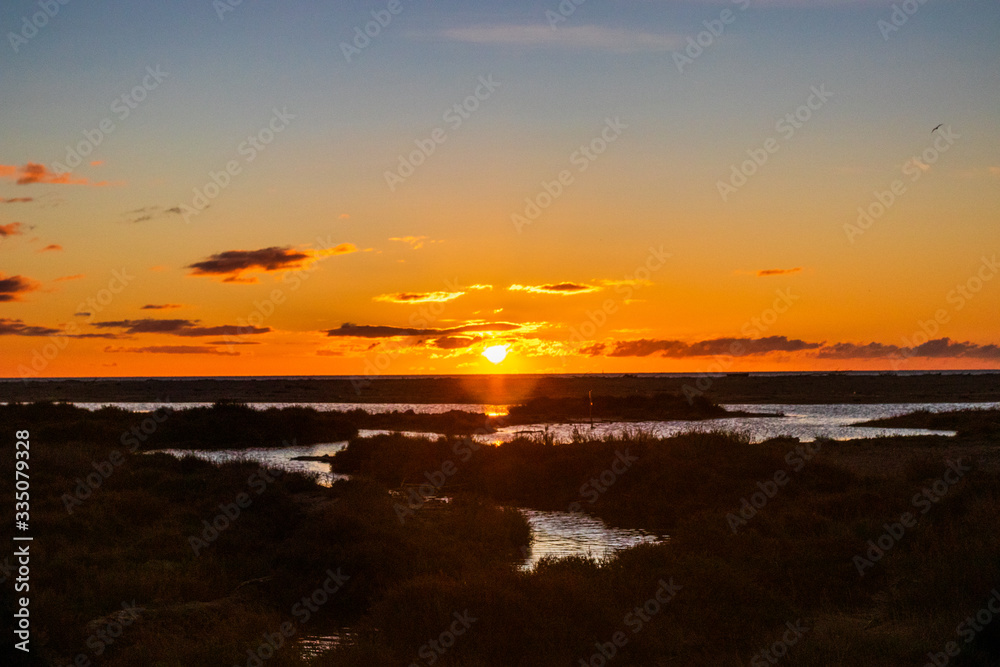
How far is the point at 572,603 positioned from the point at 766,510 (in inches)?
404

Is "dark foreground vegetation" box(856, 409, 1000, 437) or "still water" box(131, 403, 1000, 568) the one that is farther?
"dark foreground vegetation" box(856, 409, 1000, 437)

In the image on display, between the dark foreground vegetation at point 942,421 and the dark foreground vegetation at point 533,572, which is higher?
the dark foreground vegetation at point 942,421

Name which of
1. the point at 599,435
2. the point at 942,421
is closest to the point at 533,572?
the point at 599,435

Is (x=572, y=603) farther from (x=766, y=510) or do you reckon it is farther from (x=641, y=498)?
(x=641, y=498)

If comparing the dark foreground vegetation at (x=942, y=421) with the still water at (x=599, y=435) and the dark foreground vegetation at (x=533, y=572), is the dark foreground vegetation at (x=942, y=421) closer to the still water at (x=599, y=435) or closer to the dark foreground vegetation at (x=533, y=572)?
the still water at (x=599, y=435)

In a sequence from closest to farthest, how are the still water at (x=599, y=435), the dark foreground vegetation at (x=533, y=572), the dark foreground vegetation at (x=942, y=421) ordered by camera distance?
the dark foreground vegetation at (x=533, y=572), the still water at (x=599, y=435), the dark foreground vegetation at (x=942, y=421)

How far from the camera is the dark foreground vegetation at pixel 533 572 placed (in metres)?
11.6

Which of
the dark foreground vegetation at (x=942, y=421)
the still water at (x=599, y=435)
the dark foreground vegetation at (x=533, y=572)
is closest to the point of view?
the dark foreground vegetation at (x=533, y=572)

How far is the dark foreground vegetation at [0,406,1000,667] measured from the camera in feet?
38.2

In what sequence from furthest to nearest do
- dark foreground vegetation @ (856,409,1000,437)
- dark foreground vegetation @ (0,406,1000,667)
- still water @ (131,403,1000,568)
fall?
dark foreground vegetation @ (856,409,1000,437)
still water @ (131,403,1000,568)
dark foreground vegetation @ (0,406,1000,667)

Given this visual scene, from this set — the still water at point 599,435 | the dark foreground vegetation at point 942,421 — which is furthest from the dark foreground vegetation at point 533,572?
the dark foreground vegetation at point 942,421

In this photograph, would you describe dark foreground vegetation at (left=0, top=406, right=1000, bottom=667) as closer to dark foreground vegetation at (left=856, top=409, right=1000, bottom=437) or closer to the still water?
the still water

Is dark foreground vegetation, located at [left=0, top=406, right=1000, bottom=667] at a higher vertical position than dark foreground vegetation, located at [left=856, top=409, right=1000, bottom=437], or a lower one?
lower


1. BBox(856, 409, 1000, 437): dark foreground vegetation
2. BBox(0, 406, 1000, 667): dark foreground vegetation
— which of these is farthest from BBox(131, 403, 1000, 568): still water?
BBox(856, 409, 1000, 437): dark foreground vegetation
